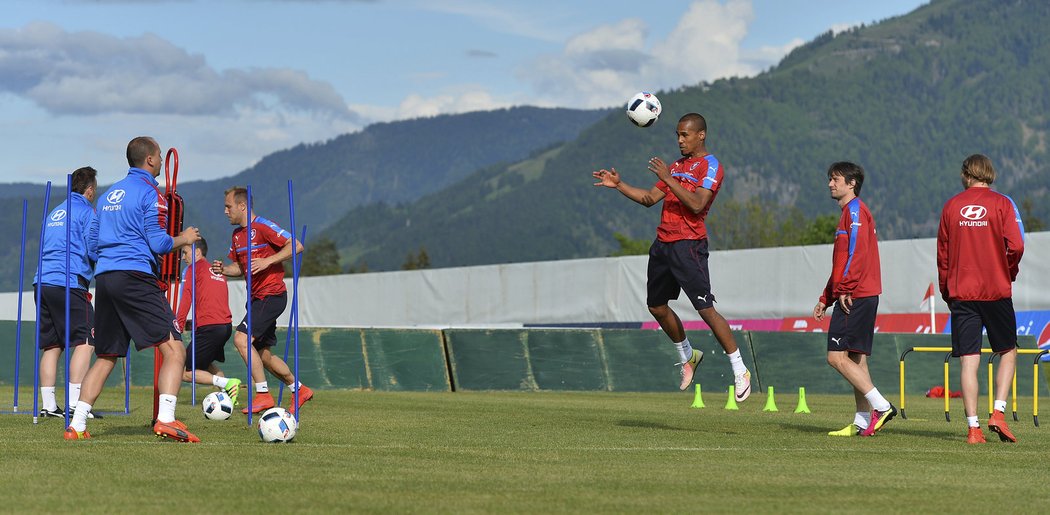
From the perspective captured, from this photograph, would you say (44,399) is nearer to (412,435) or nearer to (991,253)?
(412,435)

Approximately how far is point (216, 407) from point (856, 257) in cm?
594

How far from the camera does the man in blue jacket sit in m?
9.64

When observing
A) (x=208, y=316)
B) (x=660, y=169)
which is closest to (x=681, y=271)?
(x=660, y=169)

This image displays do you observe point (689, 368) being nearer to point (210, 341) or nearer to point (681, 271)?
point (681, 271)

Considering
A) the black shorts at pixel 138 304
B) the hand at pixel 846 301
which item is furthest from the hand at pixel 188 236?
the hand at pixel 846 301

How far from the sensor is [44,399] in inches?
509

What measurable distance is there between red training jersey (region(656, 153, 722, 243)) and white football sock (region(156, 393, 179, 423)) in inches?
167

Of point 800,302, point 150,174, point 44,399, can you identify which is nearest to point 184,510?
point 150,174

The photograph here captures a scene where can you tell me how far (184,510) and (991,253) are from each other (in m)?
6.74

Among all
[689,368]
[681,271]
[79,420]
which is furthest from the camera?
[689,368]

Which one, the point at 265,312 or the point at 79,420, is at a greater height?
the point at 265,312

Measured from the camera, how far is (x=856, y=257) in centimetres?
1082

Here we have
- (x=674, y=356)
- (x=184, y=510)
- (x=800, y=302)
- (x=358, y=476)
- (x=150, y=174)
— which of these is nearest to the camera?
(x=184, y=510)

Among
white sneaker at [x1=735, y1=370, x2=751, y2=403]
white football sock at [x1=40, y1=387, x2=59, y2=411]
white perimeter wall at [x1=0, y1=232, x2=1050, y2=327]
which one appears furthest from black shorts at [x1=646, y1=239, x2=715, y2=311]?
white perimeter wall at [x1=0, y1=232, x2=1050, y2=327]
